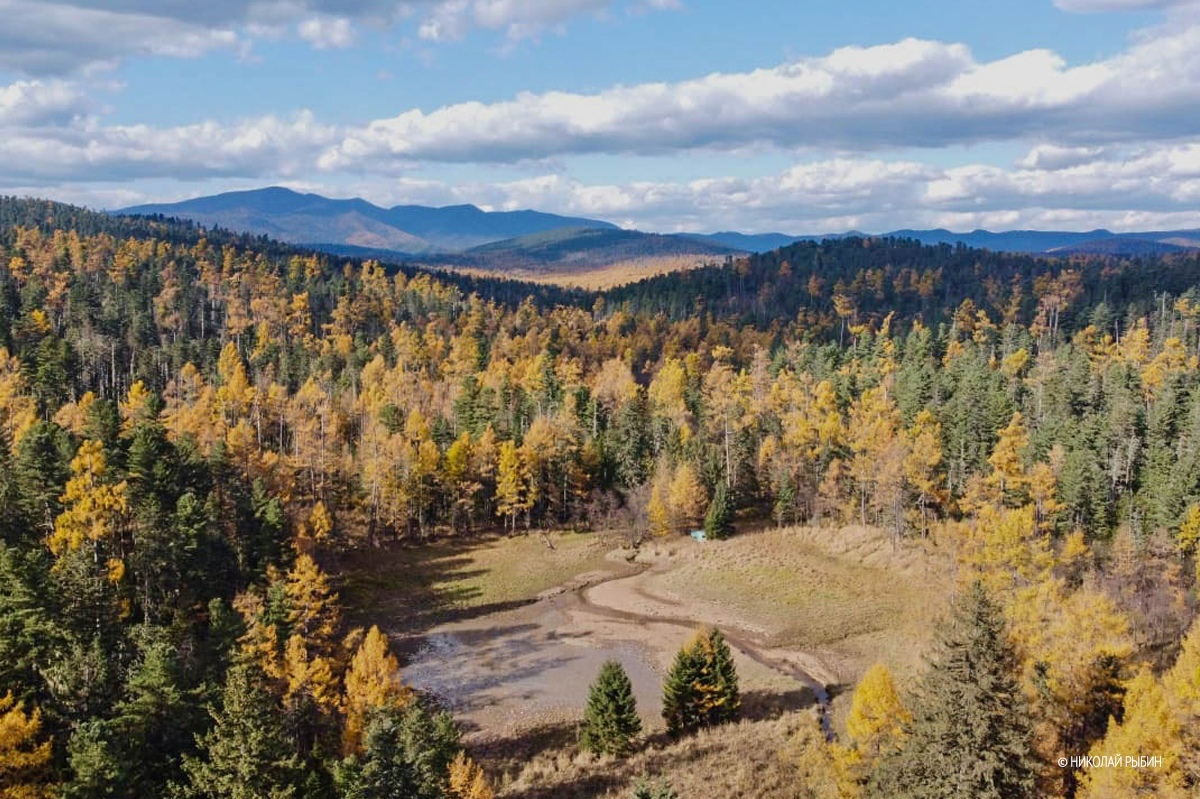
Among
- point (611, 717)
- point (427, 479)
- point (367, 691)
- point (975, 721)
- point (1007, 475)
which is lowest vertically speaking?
point (611, 717)

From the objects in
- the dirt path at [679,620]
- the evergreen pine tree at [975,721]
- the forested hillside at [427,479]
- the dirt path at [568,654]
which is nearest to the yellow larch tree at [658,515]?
the forested hillside at [427,479]

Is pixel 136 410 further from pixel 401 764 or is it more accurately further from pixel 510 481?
pixel 401 764

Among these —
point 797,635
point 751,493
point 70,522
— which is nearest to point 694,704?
point 797,635

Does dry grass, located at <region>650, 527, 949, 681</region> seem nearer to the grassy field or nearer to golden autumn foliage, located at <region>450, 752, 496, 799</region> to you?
the grassy field

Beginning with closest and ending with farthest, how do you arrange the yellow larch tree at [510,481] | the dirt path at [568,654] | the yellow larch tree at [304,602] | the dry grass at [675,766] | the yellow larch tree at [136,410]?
the dry grass at [675,766], the yellow larch tree at [304,602], the dirt path at [568,654], the yellow larch tree at [136,410], the yellow larch tree at [510,481]

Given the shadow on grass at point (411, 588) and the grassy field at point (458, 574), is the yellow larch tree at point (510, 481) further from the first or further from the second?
the shadow on grass at point (411, 588)

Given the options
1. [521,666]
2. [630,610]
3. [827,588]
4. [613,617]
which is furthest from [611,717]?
[827,588]
